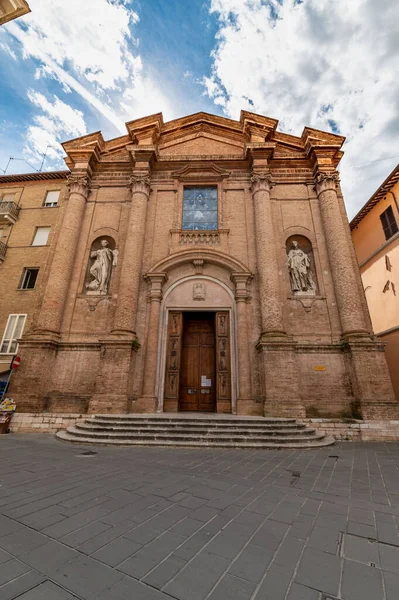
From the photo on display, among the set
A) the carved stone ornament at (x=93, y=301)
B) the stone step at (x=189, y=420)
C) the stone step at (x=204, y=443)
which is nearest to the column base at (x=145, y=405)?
the stone step at (x=189, y=420)

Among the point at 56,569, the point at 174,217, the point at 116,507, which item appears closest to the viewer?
the point at 56,569

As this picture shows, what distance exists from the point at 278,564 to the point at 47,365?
9.67 m

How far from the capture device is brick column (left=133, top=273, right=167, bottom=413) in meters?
9.67

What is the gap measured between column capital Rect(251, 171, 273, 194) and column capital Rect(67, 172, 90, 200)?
775 centimetres

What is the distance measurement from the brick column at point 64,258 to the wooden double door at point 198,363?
4359 mm

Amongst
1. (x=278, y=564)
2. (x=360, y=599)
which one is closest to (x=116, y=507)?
(x=278, y=564)

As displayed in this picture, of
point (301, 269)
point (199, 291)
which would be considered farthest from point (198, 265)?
point (301, 269)

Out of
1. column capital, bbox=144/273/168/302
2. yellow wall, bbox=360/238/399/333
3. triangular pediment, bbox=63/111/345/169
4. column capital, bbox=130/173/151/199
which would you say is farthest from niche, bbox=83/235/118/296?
yellow wall, bbox=360/238/399/333

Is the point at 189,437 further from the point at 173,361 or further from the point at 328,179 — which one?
the point at 328,179

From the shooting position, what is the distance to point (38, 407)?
9.09 meters

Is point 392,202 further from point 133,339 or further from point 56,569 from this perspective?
point 56,569

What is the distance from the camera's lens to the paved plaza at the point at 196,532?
1.82m

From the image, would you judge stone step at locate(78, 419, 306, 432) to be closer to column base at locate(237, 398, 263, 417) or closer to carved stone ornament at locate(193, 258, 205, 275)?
column base at locate(237, 398, 263, 417)

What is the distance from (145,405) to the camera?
964 cm
